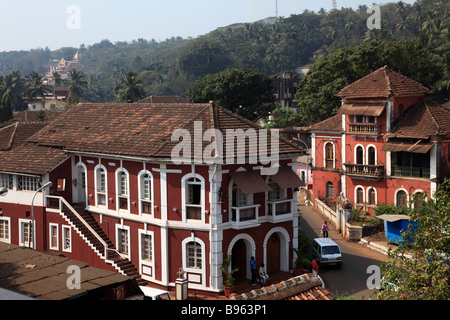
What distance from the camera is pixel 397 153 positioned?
42531 millimetres

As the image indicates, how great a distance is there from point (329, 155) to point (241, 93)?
Result: 29.5 meters

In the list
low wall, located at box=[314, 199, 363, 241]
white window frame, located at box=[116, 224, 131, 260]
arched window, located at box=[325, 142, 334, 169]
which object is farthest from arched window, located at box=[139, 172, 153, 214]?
arched window, located at box=[325, 142, 334, 169]

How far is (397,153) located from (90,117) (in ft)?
70.6

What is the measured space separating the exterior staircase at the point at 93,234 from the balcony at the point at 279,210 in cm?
698

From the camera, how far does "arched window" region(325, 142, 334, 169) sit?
48162mm

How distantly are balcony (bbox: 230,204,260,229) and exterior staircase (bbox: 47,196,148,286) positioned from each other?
5.59m

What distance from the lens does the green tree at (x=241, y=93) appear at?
248 feet

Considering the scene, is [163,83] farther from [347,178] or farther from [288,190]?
[288,190]

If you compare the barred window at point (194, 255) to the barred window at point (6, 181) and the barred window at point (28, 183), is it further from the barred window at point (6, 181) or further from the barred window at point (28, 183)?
the barred window at point (6, 181)

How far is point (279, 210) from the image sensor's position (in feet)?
96.0

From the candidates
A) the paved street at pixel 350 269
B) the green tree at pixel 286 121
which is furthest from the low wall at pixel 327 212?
the green tree at pixel 286 121

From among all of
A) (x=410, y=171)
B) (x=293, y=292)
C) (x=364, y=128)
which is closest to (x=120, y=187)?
(x=293, y=292)
